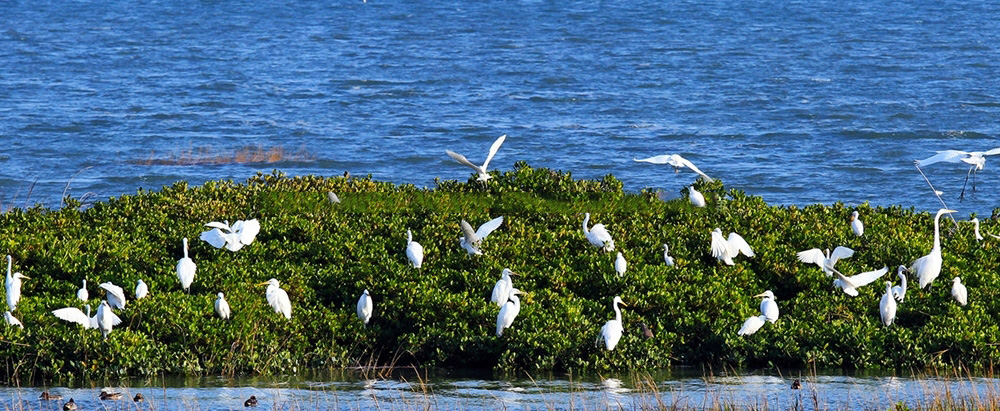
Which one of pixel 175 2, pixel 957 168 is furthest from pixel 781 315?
pixel 175 2

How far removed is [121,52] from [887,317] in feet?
153

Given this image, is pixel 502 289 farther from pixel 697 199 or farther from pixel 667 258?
pixel 697 199

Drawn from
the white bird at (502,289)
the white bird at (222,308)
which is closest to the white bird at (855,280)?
the white bird at (502,289)

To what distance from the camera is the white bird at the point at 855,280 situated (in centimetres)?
1470

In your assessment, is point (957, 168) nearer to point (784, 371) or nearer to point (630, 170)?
point (630, 170)

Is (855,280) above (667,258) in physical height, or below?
above

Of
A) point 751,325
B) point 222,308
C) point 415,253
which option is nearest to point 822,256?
point 751,325

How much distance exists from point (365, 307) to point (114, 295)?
97.7 inches

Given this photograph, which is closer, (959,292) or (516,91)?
(959,292)

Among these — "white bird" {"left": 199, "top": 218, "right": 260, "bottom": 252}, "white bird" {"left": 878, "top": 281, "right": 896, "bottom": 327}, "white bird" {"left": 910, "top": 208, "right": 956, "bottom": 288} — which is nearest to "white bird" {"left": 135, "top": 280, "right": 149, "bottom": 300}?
"white bird" {"left": 199, "top": 218, "right": 260, "bottom": 252}

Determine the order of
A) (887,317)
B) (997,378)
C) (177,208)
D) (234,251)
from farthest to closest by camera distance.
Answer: (177,208)
(234,251)
(887,317)
(997,378)

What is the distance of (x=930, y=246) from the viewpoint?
16281 mm

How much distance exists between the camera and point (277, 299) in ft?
45.7

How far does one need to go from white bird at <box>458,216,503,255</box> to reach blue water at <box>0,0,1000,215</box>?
12.6m
